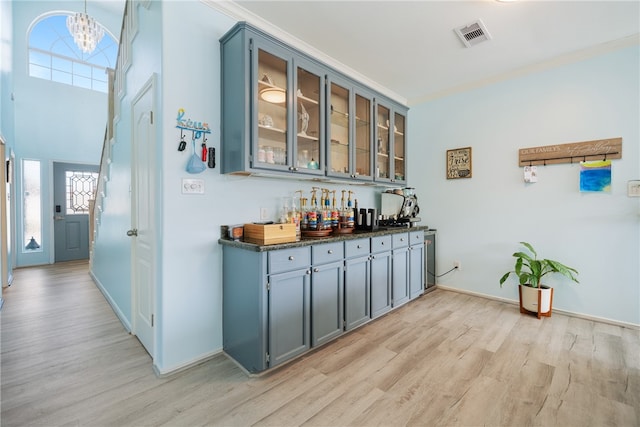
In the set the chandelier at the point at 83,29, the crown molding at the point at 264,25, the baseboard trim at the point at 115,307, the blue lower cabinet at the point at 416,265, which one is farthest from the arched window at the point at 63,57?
the blue lower cabinet at the point at 416,265

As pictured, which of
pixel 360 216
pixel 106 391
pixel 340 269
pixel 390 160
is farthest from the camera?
pixel 390 160

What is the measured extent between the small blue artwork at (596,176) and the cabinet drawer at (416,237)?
1.68 metres

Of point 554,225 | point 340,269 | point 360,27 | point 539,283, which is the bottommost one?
point 539,283

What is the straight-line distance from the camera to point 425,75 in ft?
11.8

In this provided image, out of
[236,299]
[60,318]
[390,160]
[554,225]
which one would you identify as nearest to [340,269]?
[236,299]

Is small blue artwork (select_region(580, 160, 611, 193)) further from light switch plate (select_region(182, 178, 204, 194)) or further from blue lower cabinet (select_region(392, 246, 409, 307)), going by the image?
light switch plate (select_region(182, 178, 204, 194))

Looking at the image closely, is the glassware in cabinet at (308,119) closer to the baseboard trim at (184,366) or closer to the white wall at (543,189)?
the baseboard trim at (184,366)

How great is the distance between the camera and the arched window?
18.1 ft

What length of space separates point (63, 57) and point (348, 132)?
21.8 feet

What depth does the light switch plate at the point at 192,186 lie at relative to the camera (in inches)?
81.4

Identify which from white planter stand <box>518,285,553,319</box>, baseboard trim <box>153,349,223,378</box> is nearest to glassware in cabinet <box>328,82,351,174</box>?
baseboard trim <box>153,349,223,378</box>

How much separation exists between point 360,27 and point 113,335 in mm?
3623

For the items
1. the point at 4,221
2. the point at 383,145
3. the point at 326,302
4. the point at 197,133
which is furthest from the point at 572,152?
the point at 4,221

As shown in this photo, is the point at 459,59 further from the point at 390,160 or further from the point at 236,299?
the point at 236,299
